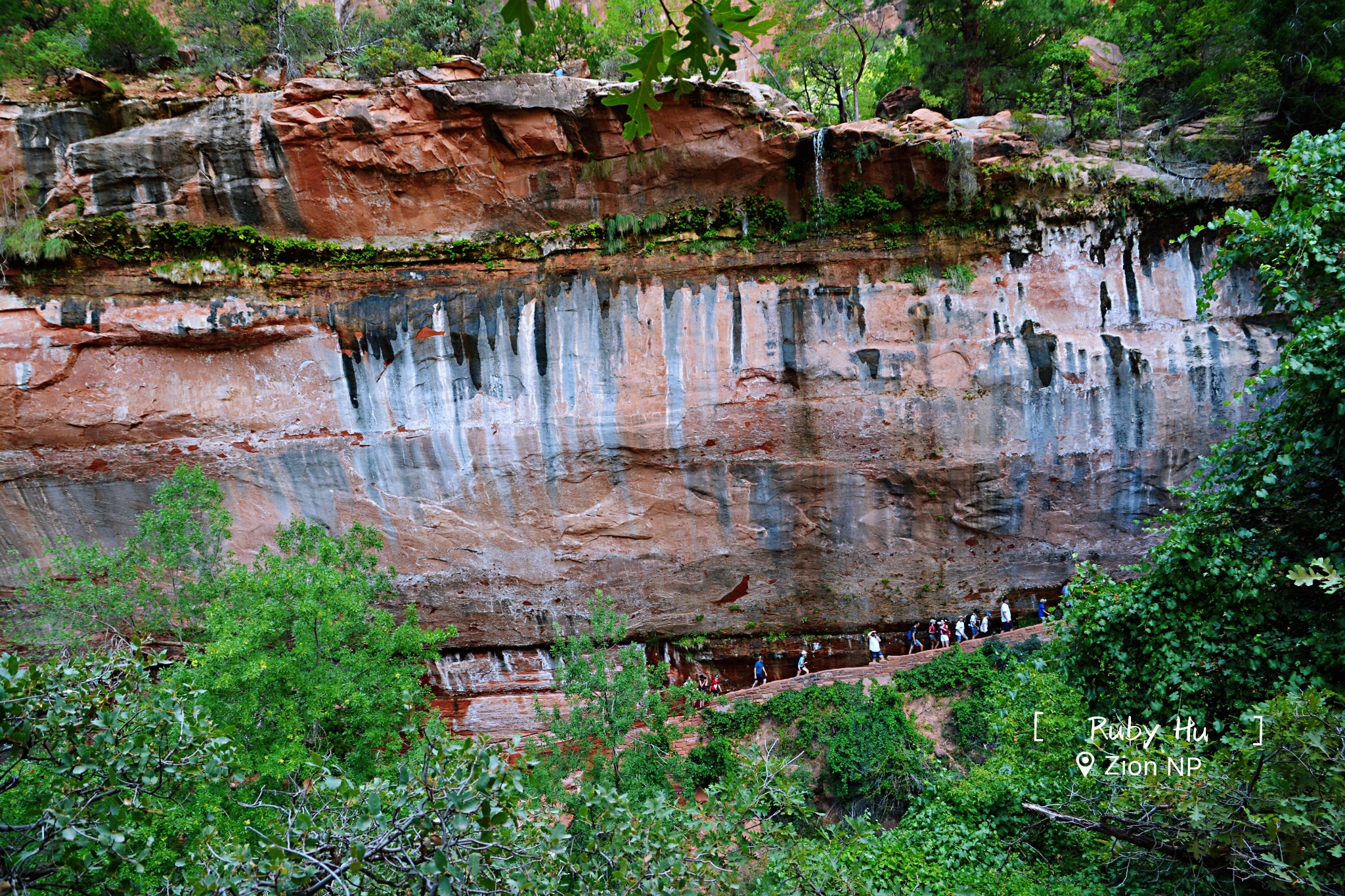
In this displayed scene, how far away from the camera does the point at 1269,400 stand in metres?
12.1

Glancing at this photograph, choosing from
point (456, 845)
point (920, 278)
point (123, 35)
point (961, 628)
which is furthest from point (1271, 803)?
point (123, 35)

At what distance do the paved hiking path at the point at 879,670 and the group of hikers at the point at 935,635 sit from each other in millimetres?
272

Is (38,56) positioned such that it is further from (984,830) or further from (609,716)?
(984,830)

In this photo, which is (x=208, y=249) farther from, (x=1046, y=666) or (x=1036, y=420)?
(x=1036, y=420)

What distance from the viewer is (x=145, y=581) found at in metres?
10.4

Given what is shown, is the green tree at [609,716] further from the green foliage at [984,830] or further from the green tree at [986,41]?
the green tree at [986,41]

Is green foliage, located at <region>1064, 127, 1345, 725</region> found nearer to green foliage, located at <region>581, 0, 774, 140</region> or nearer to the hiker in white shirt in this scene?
green foliage, located at <region>581, 0, 774, 140</region>

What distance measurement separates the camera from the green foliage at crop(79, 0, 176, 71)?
13.1 meters

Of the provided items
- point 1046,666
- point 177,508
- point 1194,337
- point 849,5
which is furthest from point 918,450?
point 177,508

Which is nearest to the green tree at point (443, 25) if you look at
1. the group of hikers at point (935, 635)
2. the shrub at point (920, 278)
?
the shrub at point (920, 278)

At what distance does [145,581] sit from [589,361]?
7805 millimetres

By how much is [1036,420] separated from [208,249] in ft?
51.5

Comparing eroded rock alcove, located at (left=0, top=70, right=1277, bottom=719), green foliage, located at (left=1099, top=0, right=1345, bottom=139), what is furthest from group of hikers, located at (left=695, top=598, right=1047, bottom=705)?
green foliage, located at (left=1099, top=0, right=1345, bottom=139)

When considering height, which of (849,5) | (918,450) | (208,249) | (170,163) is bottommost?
(918,450)
